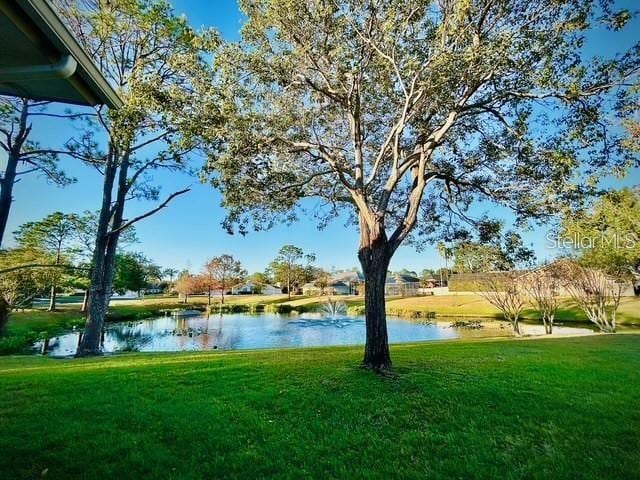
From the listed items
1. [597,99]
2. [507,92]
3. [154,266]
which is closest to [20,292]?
A: [507,92]

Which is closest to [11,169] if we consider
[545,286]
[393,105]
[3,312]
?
[3,312]

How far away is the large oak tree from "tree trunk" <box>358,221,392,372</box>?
2 centimetres

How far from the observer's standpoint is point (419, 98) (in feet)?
24.1

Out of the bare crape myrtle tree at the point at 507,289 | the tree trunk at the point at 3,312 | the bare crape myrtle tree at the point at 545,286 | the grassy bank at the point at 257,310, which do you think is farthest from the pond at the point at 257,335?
the bare crape myrtle tree at the point at 545,286

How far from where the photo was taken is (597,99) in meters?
7.23

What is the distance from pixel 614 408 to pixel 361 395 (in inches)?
150

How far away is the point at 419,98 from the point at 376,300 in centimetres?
445

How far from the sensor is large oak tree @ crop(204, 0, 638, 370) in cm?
672

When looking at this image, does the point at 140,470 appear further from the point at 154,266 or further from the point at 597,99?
the point at 154,266

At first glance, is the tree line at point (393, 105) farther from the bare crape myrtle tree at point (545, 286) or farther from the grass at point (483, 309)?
the grass at point (483, 309)

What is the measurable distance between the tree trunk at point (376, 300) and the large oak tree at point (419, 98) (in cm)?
2

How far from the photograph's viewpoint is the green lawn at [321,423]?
135 inches

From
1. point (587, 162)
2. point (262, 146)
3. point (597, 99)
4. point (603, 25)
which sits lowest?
point (587, 162)

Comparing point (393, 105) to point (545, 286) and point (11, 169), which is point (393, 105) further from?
point (545, 286)
